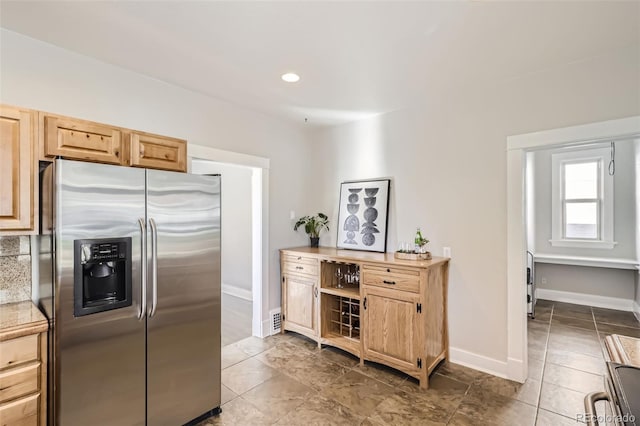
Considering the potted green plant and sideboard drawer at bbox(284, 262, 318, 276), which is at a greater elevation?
the potted green plant

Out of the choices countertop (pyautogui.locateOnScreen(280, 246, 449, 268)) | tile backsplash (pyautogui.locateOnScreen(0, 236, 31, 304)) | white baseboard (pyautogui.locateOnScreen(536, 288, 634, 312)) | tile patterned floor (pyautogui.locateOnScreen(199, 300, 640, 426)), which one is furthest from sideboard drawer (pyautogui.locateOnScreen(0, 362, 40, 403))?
white baseboard (pyautogui.locateOnScreen(536, 288, 634, 312))

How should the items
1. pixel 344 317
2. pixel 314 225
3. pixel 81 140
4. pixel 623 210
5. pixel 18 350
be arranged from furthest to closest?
1. pixel 623 210
2. pixel 314 225
3. pixel 344 317
4. pixel 81 140
5. pixel 18 350

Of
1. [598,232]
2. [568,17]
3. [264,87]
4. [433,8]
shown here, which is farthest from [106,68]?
[598,232]

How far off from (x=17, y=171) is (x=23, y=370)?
1.10 meters

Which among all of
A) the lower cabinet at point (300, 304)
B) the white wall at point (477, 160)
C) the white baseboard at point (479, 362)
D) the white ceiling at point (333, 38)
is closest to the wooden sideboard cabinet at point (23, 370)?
the white ceiling at point (333, 38)

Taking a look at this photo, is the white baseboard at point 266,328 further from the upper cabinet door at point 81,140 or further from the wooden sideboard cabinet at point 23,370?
the upper cabinet door at point 81,140

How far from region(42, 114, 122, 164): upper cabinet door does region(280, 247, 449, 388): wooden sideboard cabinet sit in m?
2.15

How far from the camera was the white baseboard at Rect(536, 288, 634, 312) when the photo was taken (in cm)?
470

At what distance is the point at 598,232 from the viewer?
16.3ft

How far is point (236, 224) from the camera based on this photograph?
18.4ft

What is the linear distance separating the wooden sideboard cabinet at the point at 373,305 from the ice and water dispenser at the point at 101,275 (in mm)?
1976

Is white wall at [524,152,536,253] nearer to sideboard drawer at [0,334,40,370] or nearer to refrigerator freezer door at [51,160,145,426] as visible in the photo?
refrigerator freezer door at [51,160,145,426]

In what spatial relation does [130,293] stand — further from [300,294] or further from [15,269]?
[300,294]

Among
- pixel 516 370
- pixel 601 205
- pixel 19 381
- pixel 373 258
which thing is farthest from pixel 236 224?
pixel 601 205
